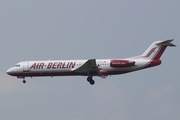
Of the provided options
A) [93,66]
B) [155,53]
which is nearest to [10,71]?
[93,66]

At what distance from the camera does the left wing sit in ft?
331

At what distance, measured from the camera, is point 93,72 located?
102562mm

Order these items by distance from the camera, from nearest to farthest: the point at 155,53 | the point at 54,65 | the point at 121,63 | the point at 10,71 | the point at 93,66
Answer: the point at 93,66 → the point at 121,63 → the point at 155,53 → the point at 54,65 → the point at 10,71

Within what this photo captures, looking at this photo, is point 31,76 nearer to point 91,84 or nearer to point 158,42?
point 91,84

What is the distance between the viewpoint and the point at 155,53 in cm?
10312

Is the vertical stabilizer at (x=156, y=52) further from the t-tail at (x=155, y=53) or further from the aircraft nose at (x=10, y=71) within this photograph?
the aircraft nose at (x=10, y=71)

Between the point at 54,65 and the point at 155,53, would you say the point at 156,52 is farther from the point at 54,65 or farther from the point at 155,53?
the point at 54,65

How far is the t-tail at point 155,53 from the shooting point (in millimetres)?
102625

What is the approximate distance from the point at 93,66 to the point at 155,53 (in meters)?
8.29

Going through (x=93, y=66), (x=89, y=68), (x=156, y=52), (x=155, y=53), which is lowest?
(x=89, y=68)

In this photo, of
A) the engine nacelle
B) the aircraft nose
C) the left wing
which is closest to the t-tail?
the engine nacelle

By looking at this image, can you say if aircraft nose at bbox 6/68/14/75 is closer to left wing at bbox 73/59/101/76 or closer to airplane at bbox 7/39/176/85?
airplane at bbox 7/39/176/85

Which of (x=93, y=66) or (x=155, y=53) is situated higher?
(x=155, y=53)

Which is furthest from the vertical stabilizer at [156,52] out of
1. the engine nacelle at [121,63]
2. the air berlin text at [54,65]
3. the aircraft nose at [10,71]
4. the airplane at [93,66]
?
the aircraft nose at [10,71]
